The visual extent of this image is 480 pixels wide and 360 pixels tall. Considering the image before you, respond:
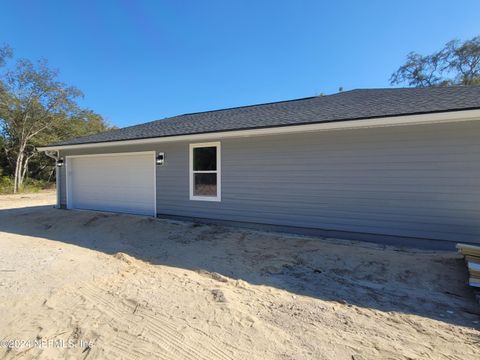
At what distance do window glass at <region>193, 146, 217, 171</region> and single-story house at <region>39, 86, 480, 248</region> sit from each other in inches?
1.1

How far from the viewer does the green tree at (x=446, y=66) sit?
2198 cm

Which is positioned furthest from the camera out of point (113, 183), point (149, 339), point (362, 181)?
point (113, 183)

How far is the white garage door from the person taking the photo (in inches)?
359

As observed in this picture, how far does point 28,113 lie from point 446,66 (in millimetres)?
32540

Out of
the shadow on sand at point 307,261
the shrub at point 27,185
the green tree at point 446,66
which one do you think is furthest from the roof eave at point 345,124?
the green tree at point 446,66

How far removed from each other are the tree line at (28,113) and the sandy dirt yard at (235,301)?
714 inches

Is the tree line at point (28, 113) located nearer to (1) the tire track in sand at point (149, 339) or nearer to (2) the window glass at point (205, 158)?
(2) the window glass at point (205, 158)

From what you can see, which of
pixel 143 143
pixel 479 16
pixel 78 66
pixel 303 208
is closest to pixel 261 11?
pixel 143 143

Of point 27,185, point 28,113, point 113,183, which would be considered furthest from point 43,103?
point 113,183

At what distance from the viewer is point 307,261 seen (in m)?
4.88

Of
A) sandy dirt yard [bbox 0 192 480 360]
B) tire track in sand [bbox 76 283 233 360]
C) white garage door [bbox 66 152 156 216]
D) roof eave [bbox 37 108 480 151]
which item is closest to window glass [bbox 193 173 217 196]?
roof eave [bbox 37 108 480 151]

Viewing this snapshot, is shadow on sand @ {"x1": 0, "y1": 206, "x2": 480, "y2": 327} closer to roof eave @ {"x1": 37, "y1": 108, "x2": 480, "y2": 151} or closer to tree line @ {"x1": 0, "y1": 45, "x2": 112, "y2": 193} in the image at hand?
roof eave @ {"x1": 37, "y1": 108, "x2": 480, "y2": 151}

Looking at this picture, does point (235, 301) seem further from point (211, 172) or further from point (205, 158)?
point (205, 158)

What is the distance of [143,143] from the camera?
877cm
